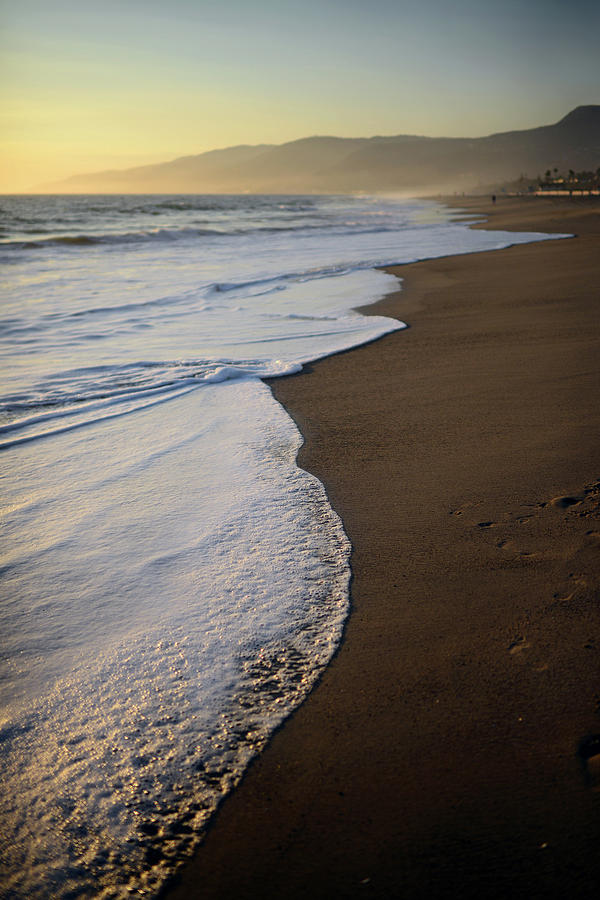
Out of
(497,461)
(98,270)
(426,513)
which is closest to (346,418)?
(497,461)

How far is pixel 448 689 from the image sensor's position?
1.52 metres

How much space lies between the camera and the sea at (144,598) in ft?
4.10

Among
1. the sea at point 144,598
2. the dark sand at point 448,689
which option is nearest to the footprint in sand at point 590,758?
the dark sand at point 448,689

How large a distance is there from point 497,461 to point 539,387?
4.00 feet

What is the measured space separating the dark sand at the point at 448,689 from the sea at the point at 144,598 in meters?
0.11

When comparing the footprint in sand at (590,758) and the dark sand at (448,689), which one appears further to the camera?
the footprint in sand at (590,758)

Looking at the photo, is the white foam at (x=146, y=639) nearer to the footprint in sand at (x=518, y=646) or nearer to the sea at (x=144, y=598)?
the sea at (x=144, y=598)

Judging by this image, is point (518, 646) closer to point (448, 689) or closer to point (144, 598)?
point (448, 689)

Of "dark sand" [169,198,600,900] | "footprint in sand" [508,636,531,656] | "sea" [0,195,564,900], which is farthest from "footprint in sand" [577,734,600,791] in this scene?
"sea" [0,195,564,900]

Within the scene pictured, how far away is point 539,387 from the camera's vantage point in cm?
370

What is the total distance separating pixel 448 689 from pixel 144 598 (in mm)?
1052

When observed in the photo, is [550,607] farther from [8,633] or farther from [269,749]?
[8,633]

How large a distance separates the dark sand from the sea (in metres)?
0.11

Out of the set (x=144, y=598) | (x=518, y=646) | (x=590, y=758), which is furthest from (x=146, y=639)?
(x=590, y=758)
